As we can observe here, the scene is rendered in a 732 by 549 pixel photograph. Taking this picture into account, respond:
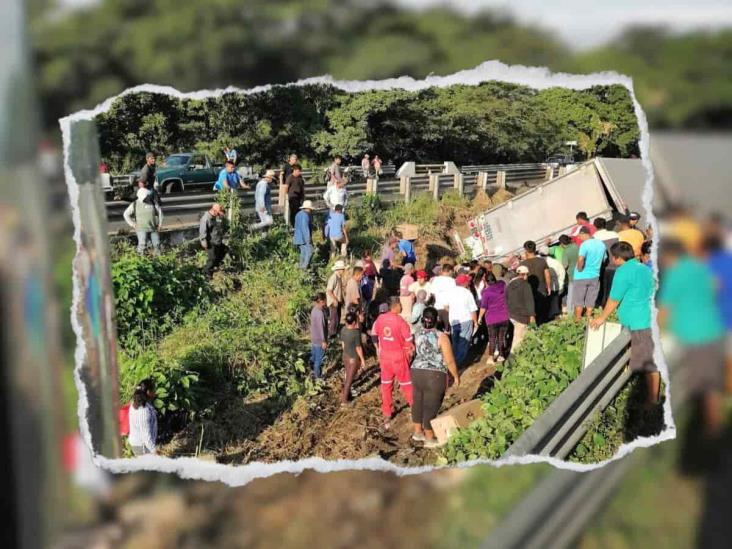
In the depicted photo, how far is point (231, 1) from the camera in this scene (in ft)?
4.60

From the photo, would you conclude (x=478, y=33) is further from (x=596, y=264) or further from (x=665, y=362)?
(x=665, y=362)

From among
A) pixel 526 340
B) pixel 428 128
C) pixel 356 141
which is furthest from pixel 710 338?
pixel 356 141

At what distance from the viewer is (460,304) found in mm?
1931

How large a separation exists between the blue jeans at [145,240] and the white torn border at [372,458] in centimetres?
17

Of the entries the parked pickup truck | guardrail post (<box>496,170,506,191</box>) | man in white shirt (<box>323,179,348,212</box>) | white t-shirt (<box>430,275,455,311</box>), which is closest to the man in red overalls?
white t-shirt (<box>430,275,455,311</box>)

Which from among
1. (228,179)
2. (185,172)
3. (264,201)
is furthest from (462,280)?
(185,172)

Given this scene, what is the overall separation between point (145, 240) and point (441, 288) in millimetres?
825

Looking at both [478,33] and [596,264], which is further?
[596,264]

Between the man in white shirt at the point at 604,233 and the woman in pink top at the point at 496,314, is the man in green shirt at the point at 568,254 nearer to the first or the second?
the man in white shirt at the point at 604,233

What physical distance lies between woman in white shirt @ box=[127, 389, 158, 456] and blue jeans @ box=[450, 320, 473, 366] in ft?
2.81

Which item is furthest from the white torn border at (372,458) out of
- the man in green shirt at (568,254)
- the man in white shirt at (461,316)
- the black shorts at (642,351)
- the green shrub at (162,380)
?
the man in white shirt at (461,316)

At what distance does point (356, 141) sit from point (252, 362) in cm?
67

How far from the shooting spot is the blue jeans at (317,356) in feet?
6.16

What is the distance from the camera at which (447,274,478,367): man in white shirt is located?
6.34 feet
